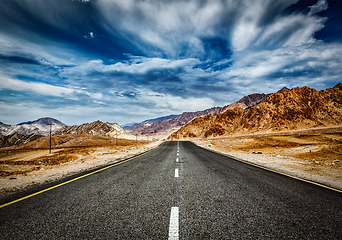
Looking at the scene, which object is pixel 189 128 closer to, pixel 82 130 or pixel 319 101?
pixel 319 101

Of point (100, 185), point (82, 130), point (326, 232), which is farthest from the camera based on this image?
point (82, 130)

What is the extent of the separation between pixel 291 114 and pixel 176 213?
102 m

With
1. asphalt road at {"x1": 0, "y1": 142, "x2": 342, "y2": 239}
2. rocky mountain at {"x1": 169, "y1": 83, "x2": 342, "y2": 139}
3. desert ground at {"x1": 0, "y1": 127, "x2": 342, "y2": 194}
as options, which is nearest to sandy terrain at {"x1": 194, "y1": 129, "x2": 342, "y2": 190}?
desert ground at {"x1": 0, "y1": 127, "x2": 342, "y2": 194}

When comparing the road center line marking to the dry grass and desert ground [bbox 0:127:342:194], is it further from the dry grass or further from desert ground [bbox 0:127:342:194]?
the dry grass

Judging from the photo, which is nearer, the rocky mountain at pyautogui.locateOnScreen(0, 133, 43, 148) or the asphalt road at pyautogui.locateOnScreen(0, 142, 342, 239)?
the asphalt road at pyautogui.locateOnScreen(0, 142, 342, 239)

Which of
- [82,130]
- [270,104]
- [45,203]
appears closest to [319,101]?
[270,104]

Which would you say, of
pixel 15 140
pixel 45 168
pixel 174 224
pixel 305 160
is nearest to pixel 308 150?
pixel 305 160

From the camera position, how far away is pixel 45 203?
3955 millimetres

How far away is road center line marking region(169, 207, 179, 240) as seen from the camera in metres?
2.49

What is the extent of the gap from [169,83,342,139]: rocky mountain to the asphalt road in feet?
287

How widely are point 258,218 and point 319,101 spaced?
4480 inches

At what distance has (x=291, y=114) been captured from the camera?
82.9 metres

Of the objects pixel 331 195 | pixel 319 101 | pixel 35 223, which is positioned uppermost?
pixel 319 101

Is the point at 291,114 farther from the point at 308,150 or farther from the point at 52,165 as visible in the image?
→ the point at 52,165
